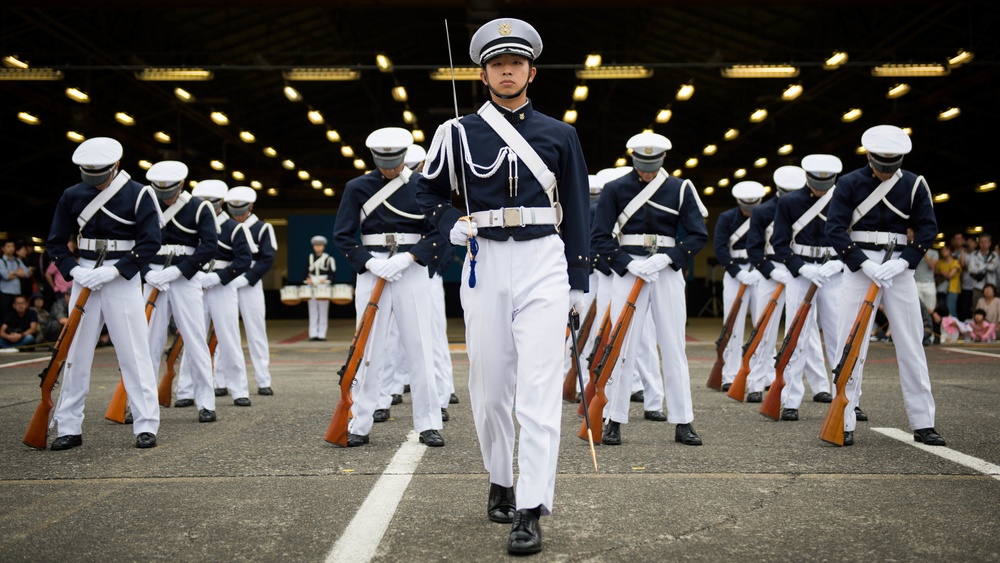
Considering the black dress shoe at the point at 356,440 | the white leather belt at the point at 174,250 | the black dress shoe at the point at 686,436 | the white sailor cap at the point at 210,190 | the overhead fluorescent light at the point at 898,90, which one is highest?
the overhead fluorescent light at the point at 898,90

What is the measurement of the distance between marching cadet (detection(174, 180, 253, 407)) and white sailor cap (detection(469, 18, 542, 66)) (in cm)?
605

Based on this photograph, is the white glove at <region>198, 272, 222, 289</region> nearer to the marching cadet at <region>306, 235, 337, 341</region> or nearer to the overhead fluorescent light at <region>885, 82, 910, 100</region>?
the marching cadet at <region>306, 235, 337, 341</region>

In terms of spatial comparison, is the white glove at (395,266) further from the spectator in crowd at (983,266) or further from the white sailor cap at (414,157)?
the spectator in crowd at (983,266)

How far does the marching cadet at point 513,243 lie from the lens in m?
4.73

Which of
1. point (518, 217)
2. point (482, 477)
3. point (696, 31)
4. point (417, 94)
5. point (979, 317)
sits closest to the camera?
point (518, 217)

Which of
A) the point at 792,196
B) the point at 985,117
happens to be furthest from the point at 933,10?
the point at 792,196

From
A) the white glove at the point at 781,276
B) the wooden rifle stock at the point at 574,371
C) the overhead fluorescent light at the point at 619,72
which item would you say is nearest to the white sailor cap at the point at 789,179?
the white glove at the point at 781,276

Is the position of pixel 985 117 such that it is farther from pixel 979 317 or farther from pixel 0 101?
pixel 0 101

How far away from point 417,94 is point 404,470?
31087 mm

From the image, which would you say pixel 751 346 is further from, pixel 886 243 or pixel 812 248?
pixel 886 243

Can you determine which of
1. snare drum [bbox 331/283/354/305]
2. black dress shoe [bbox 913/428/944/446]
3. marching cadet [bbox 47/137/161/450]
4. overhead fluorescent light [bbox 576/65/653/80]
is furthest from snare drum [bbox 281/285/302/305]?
black dress shoe [bbox 913/428/944/446]

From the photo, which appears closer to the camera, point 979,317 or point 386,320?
point 386,320

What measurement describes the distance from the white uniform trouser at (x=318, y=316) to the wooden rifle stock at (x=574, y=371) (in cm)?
1274

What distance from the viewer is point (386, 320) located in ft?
26.0
